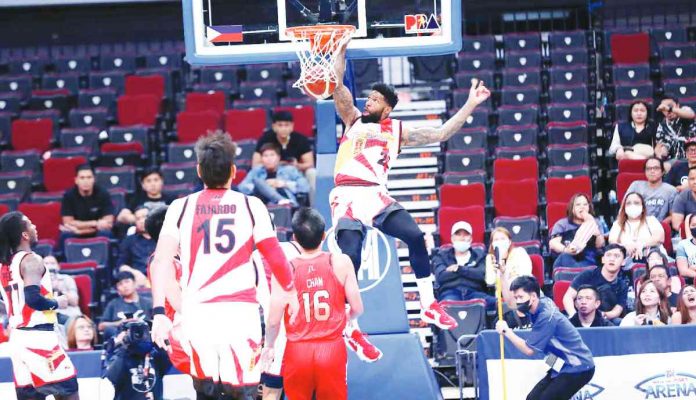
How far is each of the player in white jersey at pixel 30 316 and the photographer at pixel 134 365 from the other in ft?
3.61

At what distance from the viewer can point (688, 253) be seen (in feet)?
39.0

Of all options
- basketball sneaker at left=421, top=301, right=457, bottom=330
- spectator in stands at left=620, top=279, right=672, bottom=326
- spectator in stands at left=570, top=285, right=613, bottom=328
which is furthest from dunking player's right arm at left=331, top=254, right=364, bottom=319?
spectator in stands at left=620, top=279, right=672, bottom=326

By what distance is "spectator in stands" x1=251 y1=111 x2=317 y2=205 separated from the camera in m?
14.2

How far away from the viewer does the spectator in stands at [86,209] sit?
13.8 meters

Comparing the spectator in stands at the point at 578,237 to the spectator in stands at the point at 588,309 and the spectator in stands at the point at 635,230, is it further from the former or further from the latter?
the spectator in stands at the point at 588,309

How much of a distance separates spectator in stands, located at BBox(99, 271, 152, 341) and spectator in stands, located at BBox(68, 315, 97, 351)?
1.36 ft

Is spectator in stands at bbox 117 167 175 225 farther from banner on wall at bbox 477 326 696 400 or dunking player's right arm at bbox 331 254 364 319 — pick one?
dunking player's right arm at bbox 331 254 364 319

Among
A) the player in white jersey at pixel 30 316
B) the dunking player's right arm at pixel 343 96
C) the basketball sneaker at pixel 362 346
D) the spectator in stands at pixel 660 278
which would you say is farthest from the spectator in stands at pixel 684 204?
the player in white jersey at pixel 30 316

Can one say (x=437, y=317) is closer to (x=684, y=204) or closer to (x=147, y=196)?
(x=684, y=204)

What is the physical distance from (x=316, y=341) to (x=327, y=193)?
2.20m

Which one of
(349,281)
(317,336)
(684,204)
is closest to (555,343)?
(349,281)

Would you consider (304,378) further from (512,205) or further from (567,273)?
(512,205)

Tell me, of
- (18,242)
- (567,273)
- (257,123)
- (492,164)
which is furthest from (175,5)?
(18,242)

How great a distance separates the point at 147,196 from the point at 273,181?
4.76 feet
